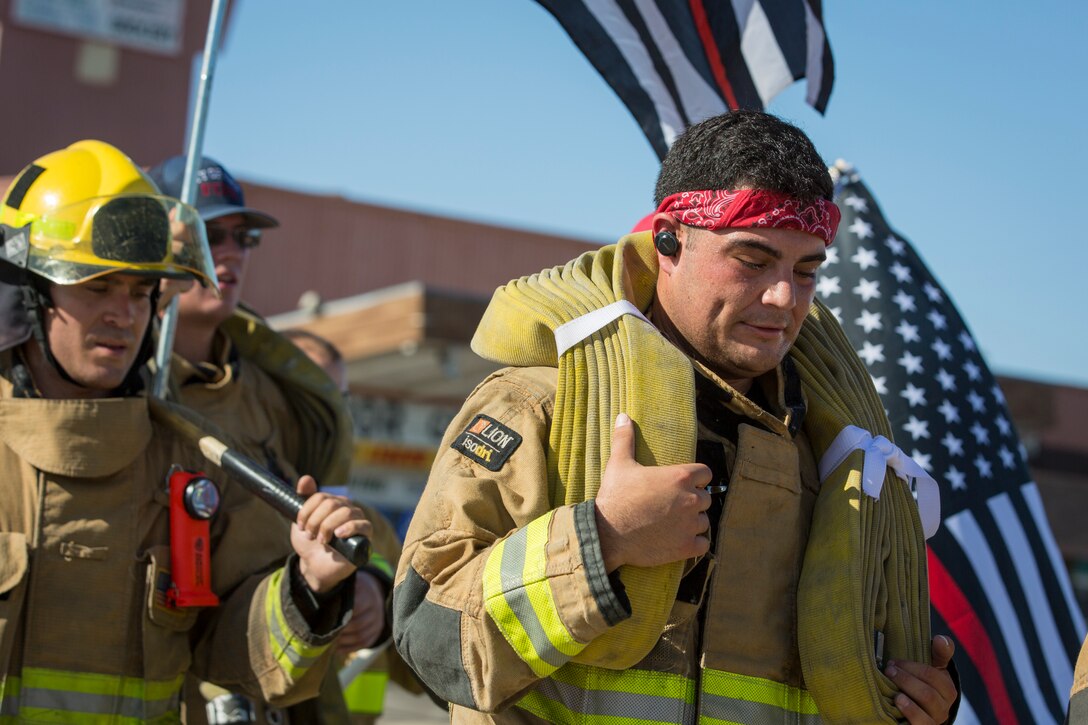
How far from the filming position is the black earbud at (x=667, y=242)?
292 cm

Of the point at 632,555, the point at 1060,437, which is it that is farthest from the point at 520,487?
the point at 1060,437

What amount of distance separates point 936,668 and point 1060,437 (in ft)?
62.7

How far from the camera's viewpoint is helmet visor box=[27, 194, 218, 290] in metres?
3.71

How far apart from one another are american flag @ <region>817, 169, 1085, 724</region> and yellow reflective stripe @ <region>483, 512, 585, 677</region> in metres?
2.55

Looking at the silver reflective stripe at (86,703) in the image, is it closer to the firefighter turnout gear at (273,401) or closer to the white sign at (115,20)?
the firefighter turnout gear at (273,401)

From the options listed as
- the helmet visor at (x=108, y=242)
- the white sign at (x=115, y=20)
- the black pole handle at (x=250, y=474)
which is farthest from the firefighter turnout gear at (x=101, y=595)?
the white sign at (x=115, y=20)

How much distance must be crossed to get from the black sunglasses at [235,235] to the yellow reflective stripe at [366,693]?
214 centimetres

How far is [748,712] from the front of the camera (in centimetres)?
274

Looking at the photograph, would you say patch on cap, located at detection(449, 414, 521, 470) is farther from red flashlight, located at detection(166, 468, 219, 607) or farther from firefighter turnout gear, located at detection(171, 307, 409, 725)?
firefighter turnout gear, located at detection(171, 307, 409, 725)

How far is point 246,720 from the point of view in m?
4.02

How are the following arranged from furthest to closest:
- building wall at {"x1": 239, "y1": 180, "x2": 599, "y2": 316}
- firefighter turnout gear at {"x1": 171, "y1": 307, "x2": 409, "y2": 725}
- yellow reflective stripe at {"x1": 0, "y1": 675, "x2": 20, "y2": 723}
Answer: building wall at {"x1": 239, "y1": 180, "x2": 599, "y2": 316} < firefighter turnout gear at {"x1": 171, "y1": 307, "x2": 409, "y2": 725} < yellow reflective stripe at {"x1": 0, "y1": 675, "x2": 20, "y2": 723}

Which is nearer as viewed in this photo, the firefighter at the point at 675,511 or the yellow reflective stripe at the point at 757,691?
the firefighter at the point at 675,511

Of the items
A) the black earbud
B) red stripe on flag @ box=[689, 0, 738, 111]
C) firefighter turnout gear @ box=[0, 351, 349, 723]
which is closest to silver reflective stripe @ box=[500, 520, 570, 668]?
the black earbud

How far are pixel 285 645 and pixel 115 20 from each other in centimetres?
1442
